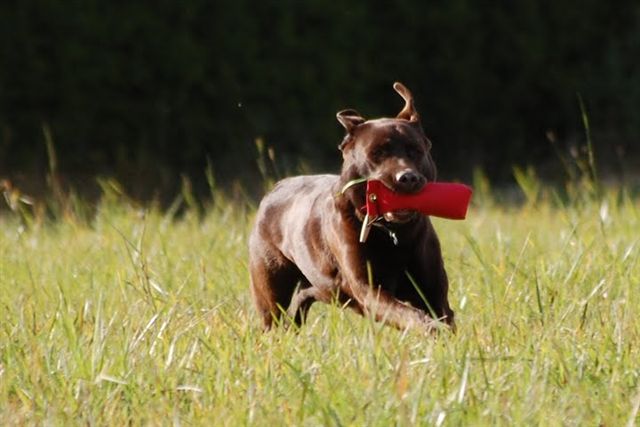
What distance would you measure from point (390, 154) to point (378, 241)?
339 mm

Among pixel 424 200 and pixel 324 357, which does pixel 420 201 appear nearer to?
pixel 424 200

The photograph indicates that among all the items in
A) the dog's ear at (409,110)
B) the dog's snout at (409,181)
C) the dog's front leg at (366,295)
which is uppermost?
the dog's ear at (409,110)

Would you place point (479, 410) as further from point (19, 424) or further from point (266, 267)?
point (266, 267)

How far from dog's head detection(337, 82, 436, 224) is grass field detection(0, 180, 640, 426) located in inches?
19.4

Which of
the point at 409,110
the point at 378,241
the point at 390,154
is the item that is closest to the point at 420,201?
the point at 390,154

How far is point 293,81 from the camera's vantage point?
12.6 metres

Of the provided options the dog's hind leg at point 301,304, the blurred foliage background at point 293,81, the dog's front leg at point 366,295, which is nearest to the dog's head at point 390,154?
the dog's front leg at point 366,295

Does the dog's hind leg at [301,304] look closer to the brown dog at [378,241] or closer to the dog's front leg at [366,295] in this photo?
the brown dog at [378,241]

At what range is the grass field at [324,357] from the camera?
4035 mm

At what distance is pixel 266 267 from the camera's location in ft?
19.8

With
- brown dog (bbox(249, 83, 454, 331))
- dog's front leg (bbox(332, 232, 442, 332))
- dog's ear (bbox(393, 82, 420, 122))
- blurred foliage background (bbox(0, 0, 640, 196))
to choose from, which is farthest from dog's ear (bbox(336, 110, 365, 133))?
blurred foliage background (bbox(0, 0, 640, 196))

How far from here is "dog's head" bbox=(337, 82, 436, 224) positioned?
201 inches

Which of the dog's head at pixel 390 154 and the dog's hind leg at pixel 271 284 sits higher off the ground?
the dog's head at pixel 390 154

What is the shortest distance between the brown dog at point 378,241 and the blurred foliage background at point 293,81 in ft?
19.8
